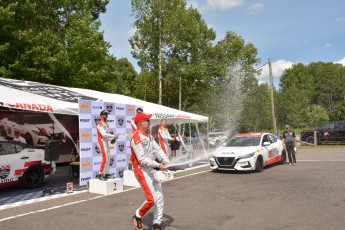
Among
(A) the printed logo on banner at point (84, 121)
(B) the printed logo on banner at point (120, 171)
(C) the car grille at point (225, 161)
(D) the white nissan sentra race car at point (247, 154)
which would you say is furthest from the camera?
(C) the car grille at point (225, 161)

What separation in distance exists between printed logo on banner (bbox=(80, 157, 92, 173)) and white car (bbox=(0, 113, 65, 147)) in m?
Result: 5.81

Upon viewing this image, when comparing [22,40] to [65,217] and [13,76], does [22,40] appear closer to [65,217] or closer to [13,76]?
[13,76]

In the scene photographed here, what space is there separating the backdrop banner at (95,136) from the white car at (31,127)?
218 inches

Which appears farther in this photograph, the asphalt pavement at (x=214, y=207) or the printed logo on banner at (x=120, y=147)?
the printed logo on banner at (x=120, y=147)

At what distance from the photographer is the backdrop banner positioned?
32.1 feet

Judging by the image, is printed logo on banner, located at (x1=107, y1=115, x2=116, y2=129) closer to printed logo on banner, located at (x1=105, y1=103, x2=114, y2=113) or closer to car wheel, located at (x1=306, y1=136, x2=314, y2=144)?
printed logo on banner, located at (x1=105, y1=103, x2=114, y2=113)

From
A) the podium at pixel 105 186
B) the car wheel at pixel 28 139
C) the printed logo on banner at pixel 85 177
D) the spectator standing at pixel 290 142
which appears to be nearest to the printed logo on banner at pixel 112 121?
the printed logo on banner at pixel 85 177

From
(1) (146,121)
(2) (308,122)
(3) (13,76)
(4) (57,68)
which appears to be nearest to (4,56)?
(3) (13,76)

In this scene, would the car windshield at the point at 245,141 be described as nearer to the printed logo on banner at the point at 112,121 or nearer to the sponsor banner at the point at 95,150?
the printed logo on banner at the point at 112,121

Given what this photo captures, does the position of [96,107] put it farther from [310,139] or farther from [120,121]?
[310,139]

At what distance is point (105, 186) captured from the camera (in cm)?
913

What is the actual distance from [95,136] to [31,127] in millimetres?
6687

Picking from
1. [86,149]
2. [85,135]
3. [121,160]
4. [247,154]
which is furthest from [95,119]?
[247,154]

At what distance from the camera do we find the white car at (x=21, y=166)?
9545 mm
